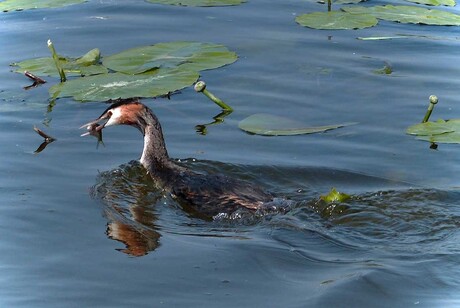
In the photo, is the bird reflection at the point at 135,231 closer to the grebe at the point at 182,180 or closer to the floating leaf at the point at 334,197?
the grebe at the point at 182,180

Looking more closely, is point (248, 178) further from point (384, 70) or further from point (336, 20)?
point (336, 20)

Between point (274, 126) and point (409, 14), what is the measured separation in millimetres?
4272

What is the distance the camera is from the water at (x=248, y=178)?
7441 millimetres

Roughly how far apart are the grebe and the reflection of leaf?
78.0 inches

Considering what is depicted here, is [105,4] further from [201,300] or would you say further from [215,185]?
[201,300]

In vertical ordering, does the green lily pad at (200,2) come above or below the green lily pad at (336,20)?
above

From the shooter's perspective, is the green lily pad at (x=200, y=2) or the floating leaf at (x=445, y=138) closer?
the floating leaf at (x=445, y=138)

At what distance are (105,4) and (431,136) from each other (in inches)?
229

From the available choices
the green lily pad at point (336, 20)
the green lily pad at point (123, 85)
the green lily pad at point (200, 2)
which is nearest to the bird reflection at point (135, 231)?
the green lily pad at point (123, 85)

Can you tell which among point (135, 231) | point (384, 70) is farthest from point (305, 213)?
point (384, 70)

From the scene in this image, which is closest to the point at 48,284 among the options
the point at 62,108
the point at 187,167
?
the point at 187,167

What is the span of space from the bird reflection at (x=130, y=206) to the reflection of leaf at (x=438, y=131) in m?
2.58

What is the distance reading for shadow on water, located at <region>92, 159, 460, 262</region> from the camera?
27.2 ft

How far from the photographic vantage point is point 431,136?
10.3m
